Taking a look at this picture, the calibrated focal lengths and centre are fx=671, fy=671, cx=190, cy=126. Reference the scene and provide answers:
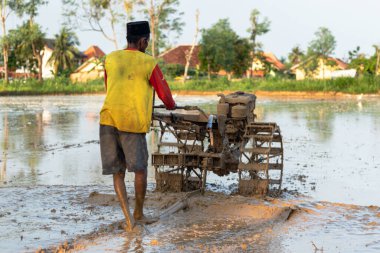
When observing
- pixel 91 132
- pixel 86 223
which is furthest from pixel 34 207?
pixel 91 132

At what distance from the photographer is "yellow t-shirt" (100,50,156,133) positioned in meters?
5.75

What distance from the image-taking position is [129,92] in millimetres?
5762

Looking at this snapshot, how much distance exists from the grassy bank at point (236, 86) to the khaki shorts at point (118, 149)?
44.3 metres

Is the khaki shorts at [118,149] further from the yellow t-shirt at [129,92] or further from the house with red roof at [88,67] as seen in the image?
the house with red roof at [88,67]

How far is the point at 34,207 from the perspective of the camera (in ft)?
23.6

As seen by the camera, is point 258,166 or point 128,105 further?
point 258,166

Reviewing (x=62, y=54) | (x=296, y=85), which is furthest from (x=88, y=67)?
(x=296, y=85)

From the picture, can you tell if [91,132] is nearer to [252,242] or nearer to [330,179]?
[330,179]

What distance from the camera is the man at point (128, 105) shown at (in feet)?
18.9

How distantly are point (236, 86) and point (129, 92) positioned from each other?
53.8 meters

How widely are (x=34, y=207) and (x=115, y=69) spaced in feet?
7.20

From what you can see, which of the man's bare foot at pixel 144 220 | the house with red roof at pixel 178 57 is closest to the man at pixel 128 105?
the man's bare foot at pixel 144 220

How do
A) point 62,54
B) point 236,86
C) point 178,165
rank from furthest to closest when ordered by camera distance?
point 62,54, point 236,86, point 178,165

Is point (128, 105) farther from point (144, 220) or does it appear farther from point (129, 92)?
point (144, 220)
